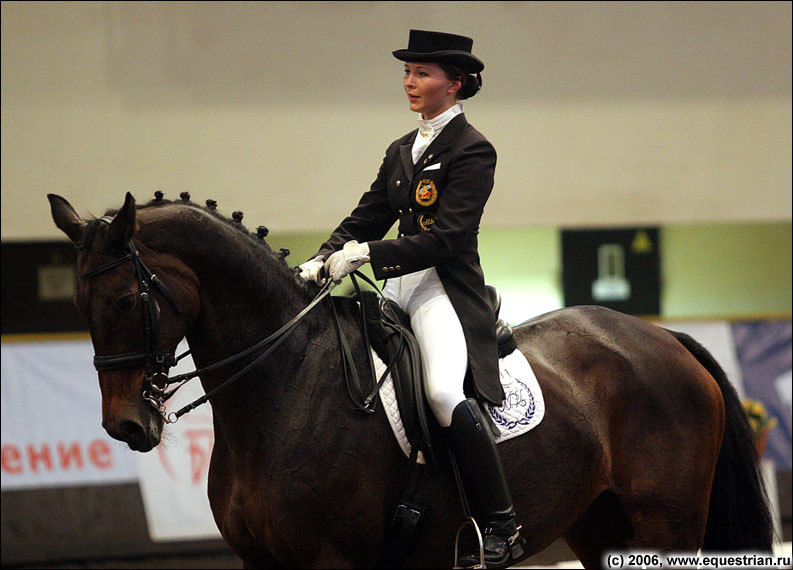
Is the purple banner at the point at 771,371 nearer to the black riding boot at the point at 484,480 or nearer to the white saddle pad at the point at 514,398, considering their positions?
the white saddle pad at the point at 514,398

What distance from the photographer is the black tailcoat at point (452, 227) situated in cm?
233

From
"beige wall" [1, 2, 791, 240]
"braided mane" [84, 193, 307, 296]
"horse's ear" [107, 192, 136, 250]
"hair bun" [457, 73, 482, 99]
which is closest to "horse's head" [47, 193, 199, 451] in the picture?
"horse's ear" [107, 192, 136, 250]

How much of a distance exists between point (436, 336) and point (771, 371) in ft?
13.0

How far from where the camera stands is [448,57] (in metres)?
2.43

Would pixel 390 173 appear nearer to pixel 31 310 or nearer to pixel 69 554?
pixel 69 554

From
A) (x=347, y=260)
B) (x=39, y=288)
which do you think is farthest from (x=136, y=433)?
(x=39, y=288)

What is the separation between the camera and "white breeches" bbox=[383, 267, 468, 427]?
2311 mm

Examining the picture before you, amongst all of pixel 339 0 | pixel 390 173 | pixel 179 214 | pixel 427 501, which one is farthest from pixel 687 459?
pixel 339 0

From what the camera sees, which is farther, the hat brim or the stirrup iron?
the hat brim

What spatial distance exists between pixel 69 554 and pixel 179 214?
3.88 m

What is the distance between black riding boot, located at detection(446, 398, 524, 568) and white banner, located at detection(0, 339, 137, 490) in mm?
3390

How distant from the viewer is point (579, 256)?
6.49 meters

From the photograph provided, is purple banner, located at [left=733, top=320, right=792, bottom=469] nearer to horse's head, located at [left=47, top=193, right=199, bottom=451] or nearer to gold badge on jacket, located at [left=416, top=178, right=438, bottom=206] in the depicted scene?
gold badge on jacket, located at [left=416, top=178, right=438, bottom=206]

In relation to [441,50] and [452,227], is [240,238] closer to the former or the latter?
Result: [452,227]
